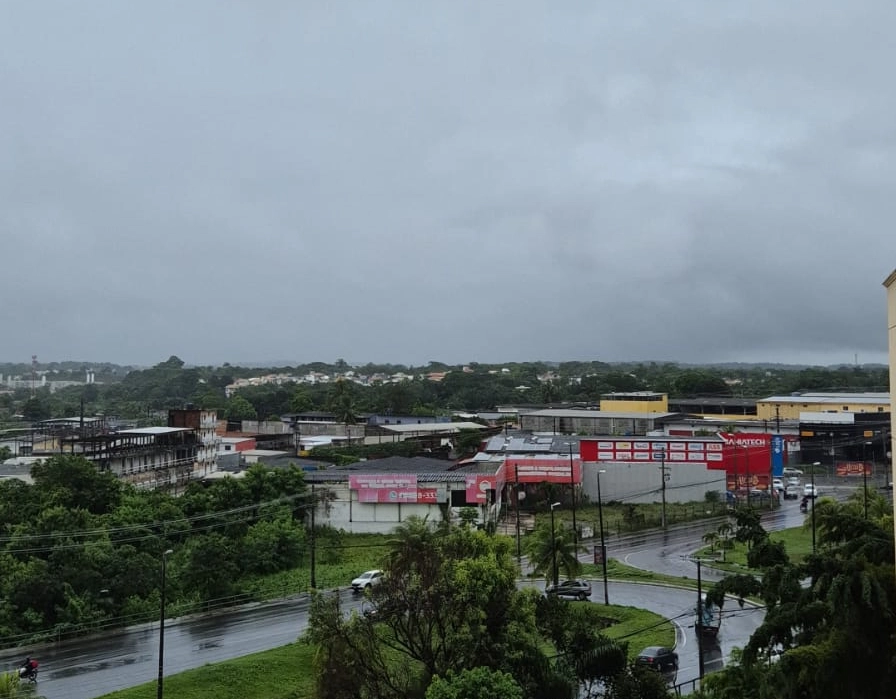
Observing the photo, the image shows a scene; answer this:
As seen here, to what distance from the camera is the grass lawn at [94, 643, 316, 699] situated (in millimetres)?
23047

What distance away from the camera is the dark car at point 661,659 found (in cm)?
2369

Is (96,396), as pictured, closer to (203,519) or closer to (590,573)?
(203,519)

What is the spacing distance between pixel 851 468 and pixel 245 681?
2158 inches

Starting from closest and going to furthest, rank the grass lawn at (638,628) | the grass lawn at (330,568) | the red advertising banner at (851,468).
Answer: the grass lawn at (638,628), the grass lawn at (330,568), the red advertising banner at (851,468)

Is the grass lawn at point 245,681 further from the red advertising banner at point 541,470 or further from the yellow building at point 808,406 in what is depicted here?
the yellow building at point 808,406

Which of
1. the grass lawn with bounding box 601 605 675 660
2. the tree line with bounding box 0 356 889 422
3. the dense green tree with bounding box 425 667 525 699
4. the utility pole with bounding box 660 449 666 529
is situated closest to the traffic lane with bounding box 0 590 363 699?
the grass lawn with bounding box 601 605 675 660

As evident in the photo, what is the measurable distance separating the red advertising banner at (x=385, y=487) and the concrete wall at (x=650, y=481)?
13.7m

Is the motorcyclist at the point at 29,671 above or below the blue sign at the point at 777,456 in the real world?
below

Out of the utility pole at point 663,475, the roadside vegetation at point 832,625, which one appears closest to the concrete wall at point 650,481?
the utility pole at point 663,475

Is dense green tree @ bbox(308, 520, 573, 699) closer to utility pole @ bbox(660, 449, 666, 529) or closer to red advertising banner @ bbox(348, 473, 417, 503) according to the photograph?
red advertising banner @ bbox(348, 473, 417, 503)

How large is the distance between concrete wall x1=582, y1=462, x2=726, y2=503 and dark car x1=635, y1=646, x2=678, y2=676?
2874cm

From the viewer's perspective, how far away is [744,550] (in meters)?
40.7

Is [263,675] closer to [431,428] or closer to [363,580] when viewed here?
[363,580]

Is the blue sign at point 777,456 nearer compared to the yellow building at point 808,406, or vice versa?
the blue sign at point 777,456
